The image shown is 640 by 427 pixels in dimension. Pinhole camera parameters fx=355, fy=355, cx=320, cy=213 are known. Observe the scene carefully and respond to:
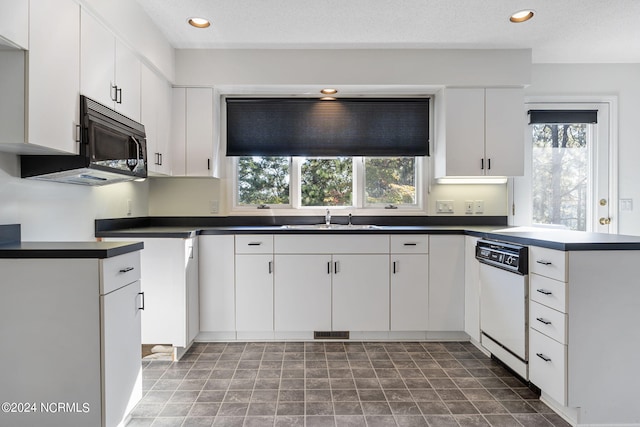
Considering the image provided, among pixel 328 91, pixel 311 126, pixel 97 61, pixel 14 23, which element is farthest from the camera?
pixel 311 126

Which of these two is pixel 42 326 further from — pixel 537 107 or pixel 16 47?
pixel 537 107

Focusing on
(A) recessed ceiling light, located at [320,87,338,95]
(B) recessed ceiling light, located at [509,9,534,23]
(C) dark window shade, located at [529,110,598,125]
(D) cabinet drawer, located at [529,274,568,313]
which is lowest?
(D) cabinet drawer, located at [529,274,568,313]

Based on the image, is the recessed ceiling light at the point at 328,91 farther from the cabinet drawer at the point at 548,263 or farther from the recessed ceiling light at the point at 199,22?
the cabinet drawer at the point at 548,263

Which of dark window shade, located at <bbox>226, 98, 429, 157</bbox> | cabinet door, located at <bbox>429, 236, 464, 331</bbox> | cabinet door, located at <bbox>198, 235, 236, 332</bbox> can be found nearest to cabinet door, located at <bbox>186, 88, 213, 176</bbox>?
dark window shade, located at <bbox>226, 98, 429, 157</bbox>

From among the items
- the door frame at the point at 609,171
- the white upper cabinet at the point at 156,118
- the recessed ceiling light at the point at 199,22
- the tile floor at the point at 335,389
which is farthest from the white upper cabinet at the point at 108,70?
the door frame at the point at 609,171

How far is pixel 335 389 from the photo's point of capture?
211 cm

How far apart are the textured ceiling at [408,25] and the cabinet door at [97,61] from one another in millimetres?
534

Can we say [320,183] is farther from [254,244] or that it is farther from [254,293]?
[254,293]

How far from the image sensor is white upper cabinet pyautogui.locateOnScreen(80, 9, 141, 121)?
1.81 meters

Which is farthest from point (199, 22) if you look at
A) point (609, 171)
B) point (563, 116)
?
point (609, 171)

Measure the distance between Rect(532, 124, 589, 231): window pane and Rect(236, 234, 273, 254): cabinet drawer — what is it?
246 centimetres

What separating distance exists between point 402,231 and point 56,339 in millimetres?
2258

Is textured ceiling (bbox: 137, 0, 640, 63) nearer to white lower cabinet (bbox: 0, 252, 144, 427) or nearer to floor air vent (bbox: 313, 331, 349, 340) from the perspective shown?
white lower cabinet (bbox: 0, 252, 144, 427)

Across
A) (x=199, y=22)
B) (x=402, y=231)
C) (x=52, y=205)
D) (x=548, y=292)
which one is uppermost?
(x=199, y=22)
